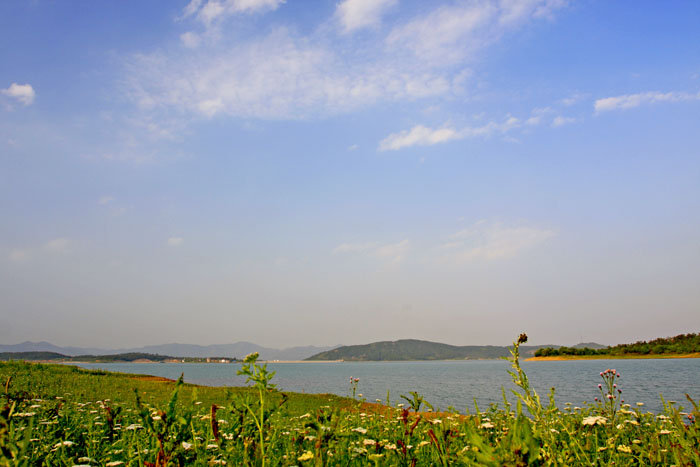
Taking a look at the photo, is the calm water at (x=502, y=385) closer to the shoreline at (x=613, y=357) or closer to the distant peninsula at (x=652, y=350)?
the shoreline at (x=613, y=357)

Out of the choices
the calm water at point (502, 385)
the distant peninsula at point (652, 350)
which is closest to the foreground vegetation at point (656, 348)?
the distant peninsula at point (652, 350)

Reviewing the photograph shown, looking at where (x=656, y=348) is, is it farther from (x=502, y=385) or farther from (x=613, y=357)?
(x=502, y=385)

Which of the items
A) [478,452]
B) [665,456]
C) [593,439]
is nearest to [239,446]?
[478,452]

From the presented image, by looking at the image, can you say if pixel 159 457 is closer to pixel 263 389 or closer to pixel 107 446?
pixel 263 389

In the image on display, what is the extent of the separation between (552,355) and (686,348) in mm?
43802

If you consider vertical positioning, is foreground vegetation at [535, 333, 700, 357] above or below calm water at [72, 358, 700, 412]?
below

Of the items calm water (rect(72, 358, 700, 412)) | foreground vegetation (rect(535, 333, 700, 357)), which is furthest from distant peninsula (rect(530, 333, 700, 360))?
calm water (rect(72, 358, 700, 412))

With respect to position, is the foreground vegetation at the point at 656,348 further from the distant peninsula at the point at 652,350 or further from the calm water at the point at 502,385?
the calm water at the point at 502,385

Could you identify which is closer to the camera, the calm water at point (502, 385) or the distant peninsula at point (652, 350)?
the calm water at point (502, 385)

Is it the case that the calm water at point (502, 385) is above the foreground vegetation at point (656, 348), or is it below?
above

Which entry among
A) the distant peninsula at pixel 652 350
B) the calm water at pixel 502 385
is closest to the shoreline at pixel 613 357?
the distant peninsula at pixel 652 350

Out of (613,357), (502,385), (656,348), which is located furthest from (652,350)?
(502,385)

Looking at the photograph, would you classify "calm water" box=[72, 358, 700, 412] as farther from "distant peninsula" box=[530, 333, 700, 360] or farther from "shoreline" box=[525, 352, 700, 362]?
"distant peninsula" box=[530, 333, 700, 360]

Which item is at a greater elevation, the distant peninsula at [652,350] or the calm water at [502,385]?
the calm water at [502,385]
